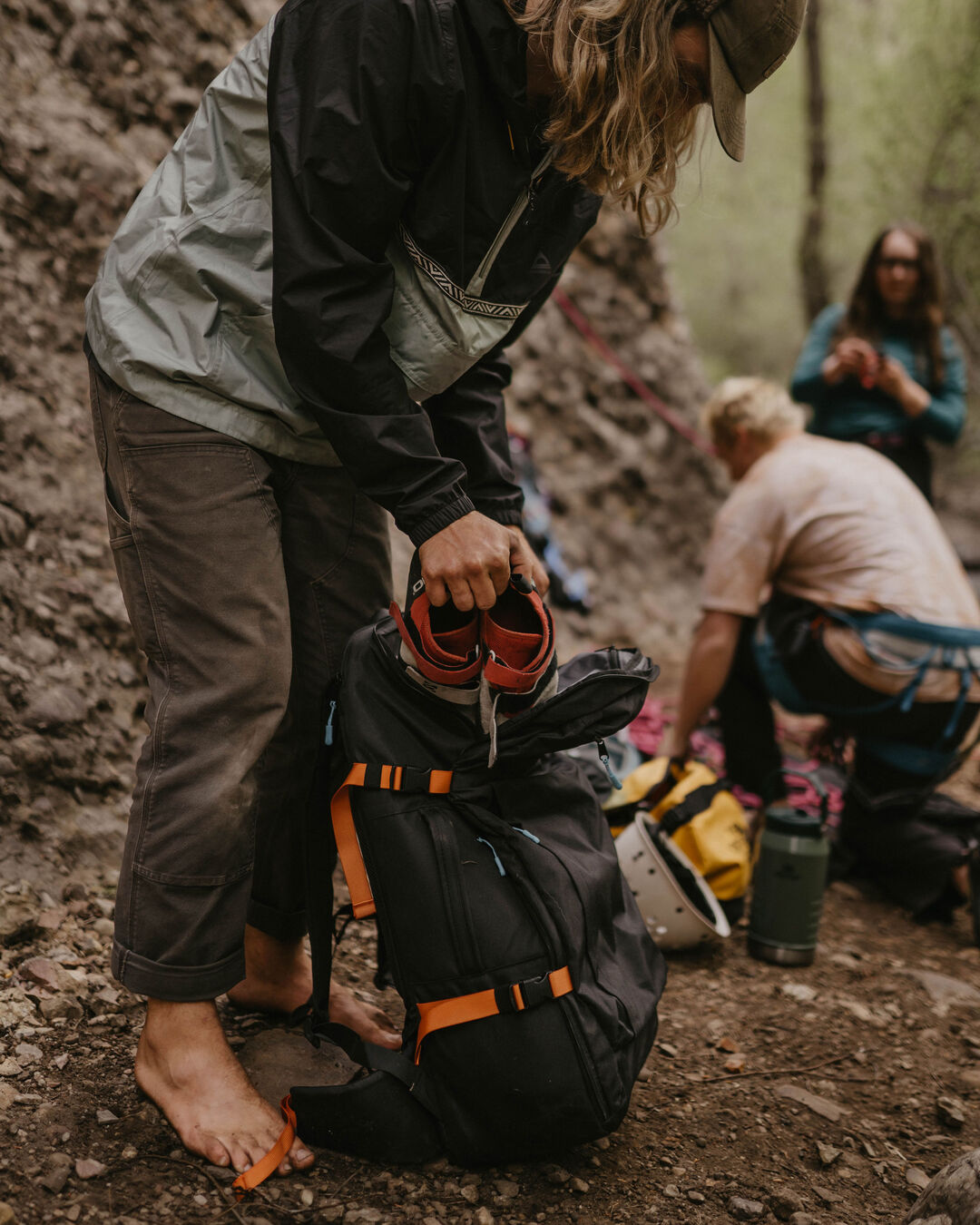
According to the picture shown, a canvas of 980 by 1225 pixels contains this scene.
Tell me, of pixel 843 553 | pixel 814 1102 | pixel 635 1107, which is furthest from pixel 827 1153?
pixel 843 553

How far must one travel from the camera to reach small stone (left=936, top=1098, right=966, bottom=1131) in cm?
214

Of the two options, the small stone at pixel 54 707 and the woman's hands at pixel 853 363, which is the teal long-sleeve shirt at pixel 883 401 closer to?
the woman's hands at pixel 853 363

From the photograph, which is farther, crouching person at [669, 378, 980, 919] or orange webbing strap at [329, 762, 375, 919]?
crouching person at [669, 378, 980, 919]

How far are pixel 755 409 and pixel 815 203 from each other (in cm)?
844

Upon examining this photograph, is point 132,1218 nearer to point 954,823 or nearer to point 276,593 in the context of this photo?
point 276,593

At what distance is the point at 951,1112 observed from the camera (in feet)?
7.09

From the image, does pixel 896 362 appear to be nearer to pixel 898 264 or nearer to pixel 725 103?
pixel 898 264

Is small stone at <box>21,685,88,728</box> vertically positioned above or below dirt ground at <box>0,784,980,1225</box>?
above

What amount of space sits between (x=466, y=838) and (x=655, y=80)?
4.07 ft

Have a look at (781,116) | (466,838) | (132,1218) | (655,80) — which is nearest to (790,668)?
(466,838)

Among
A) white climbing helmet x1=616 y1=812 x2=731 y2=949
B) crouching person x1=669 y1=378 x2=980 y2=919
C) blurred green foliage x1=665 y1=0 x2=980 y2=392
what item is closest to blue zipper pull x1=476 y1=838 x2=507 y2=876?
white climbing helmet x1=616 y1=812 x2=731 y2=949

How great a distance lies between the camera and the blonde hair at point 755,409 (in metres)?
3.76

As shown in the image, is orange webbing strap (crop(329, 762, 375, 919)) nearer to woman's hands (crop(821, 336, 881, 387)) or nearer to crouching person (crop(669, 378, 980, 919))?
crouching person (crop(669, 378, 980, 919))

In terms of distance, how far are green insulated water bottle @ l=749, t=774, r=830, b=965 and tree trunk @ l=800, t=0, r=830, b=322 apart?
924 centimetres
